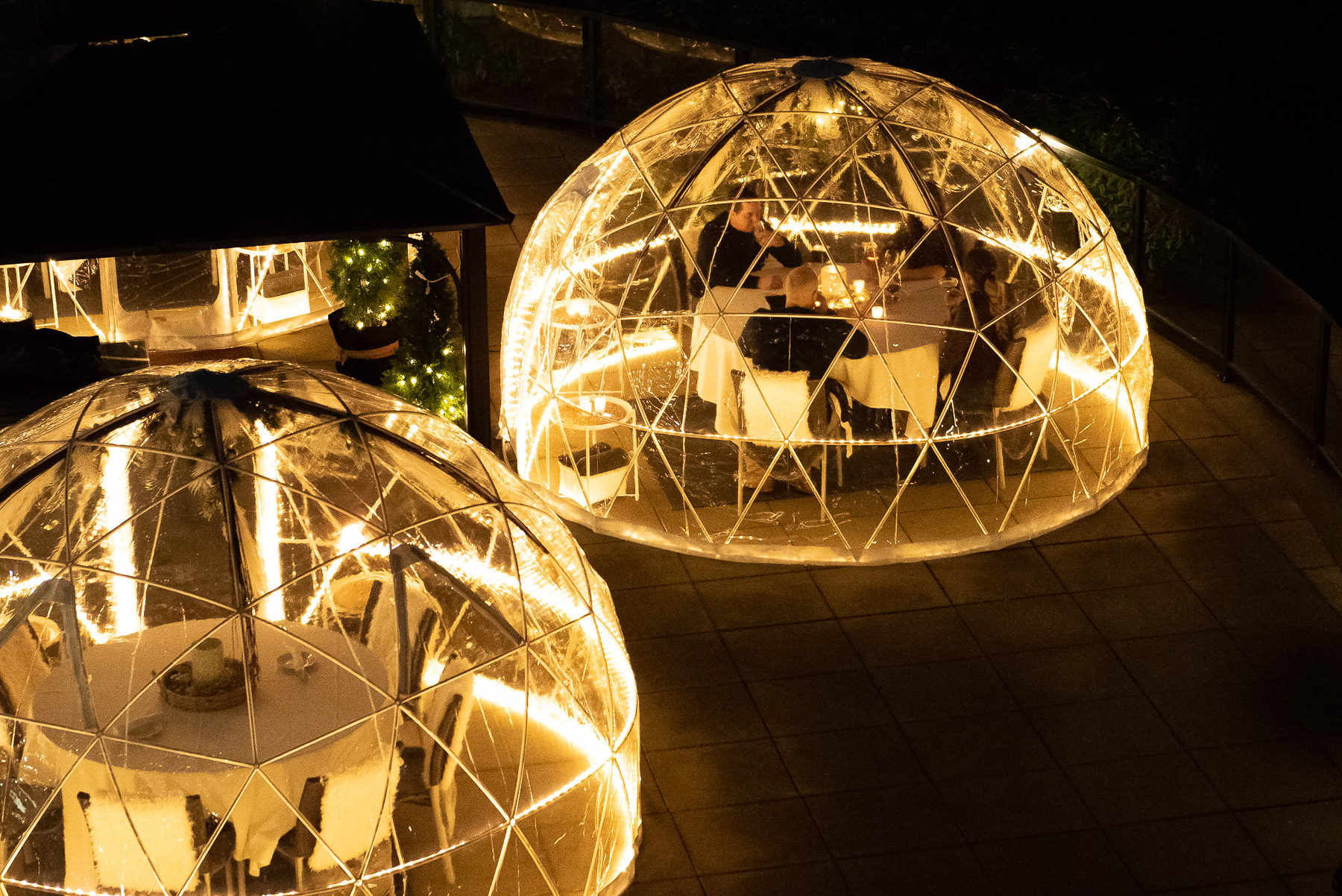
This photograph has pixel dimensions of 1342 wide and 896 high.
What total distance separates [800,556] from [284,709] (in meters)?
4.87

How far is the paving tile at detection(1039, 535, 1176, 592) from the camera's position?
1211 centimetres

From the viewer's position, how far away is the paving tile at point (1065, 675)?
35.8 ft

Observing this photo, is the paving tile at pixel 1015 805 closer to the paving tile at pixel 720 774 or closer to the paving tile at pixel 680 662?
the paving tile at pixel 720 774

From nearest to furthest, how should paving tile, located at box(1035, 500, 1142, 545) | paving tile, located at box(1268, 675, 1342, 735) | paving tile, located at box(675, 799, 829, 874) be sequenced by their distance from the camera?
paving tile, located at box(675, 799, 829, 874), paving tile, located at box(1268, 675, 1342, 735), paving tile, located at box(1035, 500, 1142, 545)

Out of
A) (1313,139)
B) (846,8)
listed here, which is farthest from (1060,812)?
(846,8)

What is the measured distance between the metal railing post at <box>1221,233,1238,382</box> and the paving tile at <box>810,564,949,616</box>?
14.1 feet

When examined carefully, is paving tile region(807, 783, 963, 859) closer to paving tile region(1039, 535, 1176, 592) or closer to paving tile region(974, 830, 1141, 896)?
paving tile region(974, 830, 1141, 896)

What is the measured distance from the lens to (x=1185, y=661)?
11234mm

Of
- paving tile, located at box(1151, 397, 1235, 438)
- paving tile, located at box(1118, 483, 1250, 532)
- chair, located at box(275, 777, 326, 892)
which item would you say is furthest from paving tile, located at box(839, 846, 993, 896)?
paving tile, located at box(1151, 397, 1235, 438)

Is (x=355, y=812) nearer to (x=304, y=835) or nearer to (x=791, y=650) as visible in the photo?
(x=304, y=835)

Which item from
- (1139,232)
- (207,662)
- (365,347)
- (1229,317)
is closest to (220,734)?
(207,662)

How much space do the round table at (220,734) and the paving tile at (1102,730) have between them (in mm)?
4328

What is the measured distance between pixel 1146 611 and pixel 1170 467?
2158 millimetres

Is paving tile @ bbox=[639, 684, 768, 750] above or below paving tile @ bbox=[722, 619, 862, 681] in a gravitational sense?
below
